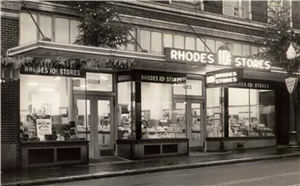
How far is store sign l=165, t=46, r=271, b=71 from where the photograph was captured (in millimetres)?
17422

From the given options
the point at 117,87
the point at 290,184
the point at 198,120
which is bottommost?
the point at 290,184

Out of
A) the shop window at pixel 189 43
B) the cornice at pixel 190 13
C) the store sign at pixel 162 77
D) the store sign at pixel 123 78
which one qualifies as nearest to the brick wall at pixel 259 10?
the cornice at pixel 190 13

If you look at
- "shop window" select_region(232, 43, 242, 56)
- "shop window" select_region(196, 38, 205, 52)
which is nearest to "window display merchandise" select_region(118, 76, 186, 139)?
"shop window" select_region(196, 38, 205, 52)

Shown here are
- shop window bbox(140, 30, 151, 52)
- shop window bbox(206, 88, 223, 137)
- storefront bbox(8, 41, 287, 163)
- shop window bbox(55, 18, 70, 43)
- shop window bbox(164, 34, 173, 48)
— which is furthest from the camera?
shop window bbox(206, 88, 223, 137)

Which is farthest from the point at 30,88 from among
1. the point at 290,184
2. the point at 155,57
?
the point at 290,184

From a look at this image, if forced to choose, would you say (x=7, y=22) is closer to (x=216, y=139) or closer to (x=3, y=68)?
(x=3, y=68)

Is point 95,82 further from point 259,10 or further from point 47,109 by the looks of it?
point 259,10

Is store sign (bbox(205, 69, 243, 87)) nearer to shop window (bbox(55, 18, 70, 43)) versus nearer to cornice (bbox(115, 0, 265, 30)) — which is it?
cornice (bbox(115, 0, 265, 30))

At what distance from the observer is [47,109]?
16734 millimetres

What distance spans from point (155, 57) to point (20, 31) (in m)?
4.92

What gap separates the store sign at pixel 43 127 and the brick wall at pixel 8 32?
2861mm

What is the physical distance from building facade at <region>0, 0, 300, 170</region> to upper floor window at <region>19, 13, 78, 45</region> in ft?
0.12

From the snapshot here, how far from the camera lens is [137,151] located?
1862cm

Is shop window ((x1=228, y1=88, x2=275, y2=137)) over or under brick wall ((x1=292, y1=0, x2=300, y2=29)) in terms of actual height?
under
